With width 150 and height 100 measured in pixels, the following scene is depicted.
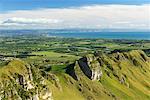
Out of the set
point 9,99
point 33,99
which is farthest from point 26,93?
point 9,99

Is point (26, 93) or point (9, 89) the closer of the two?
point (9, 89)

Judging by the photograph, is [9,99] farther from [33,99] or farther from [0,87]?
[33,99]

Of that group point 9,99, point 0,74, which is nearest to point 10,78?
point 0,74

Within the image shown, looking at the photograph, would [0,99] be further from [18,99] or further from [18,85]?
[18,85]

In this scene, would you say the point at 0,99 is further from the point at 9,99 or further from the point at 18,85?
the point at 18,85

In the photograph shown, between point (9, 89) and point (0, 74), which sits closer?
point (9, 89)

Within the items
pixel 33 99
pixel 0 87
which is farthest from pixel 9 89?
pixel 33 99

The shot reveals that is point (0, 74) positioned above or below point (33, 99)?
above
